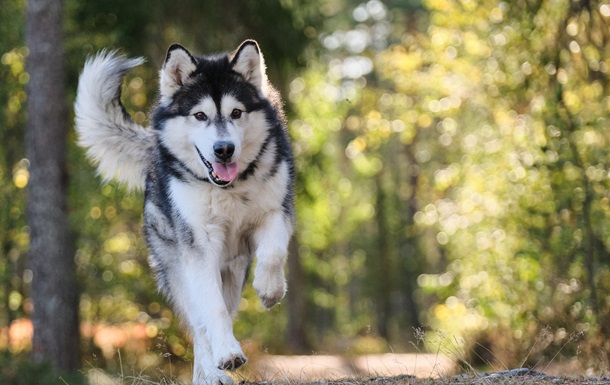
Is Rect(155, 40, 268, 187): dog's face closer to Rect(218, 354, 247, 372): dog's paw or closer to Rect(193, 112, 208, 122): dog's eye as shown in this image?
Rect(193, 112, 208, 122): dog's eye

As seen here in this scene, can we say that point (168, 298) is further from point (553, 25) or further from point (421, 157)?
point (421, 157)

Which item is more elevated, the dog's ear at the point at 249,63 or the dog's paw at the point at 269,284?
the dog's ear at the point at 249,63

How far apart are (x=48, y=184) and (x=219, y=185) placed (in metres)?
7.02

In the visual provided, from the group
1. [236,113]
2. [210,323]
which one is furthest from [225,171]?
[210,323]

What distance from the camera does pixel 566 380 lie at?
5445mm

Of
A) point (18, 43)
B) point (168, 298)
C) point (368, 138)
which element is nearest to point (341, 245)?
point (368, 138)

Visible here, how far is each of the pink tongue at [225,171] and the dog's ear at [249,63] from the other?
26.4 inches

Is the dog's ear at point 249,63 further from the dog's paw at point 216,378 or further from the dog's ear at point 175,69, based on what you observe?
the dog's paw at point 216,378

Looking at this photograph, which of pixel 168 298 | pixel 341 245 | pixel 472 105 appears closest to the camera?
pixel 168 298

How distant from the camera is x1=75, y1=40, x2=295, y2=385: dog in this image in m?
5.85

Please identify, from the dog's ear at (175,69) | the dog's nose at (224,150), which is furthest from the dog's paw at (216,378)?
the dog's ear at (175,69)

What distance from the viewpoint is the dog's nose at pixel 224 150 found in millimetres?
5707

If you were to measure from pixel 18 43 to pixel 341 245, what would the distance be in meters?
32.9

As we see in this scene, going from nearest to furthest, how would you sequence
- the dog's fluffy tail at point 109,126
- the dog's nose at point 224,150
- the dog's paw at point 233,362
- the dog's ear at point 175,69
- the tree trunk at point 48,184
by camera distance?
the dog's paw at point 233,362 → the dog's nose at point 224,150 → the dog's ear at point 175,69 → the dog's fluffy tail at point 109,126 → the tree trunk at point 48,184
